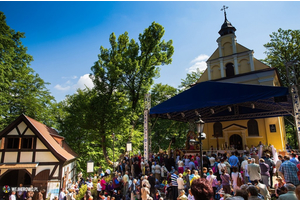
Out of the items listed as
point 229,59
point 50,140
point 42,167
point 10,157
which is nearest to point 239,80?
point 229,59

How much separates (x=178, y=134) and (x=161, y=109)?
17.4m

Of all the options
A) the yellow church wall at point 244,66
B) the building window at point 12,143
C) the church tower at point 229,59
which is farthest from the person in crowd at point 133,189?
the yellow church wall at point 244,66

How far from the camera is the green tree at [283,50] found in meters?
26.3

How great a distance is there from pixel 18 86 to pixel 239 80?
24.8 metres

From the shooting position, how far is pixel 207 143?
2261 centimetres

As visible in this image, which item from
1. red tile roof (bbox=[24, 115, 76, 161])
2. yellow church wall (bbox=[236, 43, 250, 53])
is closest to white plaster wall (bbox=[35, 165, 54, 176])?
red tile roof (bbox=[24, 115, 76, 161])

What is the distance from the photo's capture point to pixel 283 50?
27125 millimetres

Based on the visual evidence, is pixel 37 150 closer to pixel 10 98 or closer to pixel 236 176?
pixel 10 98

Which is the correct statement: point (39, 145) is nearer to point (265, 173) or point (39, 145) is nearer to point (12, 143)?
point (12, 143)

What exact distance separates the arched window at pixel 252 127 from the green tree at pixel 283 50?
11331 millimetres

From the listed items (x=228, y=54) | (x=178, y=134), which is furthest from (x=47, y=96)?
(x=228, y=54)

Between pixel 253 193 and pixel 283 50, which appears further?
pixel 283 50

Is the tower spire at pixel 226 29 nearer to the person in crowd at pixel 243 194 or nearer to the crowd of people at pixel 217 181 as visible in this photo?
the crowd of people at pixel 217 181

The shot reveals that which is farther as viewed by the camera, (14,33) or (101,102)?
(14,33)
